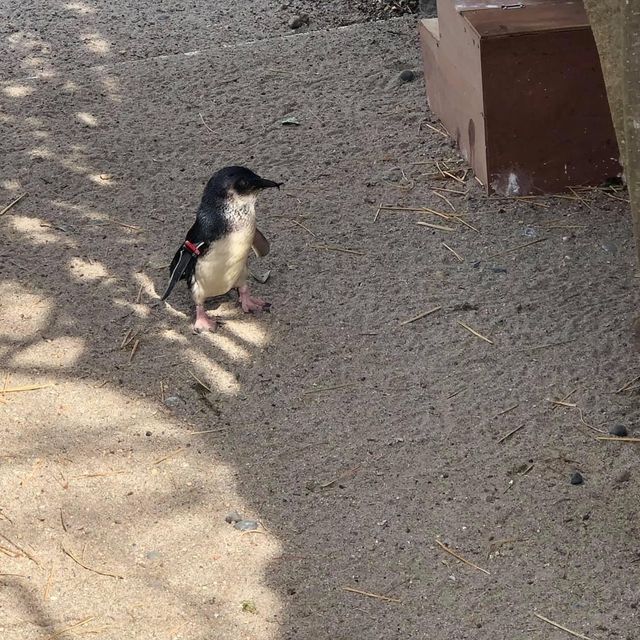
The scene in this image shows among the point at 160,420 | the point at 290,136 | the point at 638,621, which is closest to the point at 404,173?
the point at 290,136

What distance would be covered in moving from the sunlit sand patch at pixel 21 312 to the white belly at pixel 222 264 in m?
0.71

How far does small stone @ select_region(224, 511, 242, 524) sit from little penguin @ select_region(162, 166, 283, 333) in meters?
1.20

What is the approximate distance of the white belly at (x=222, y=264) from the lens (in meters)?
4.75

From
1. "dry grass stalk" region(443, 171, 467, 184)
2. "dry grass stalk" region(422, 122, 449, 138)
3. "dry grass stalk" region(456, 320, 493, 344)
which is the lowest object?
"dry grass stalk" region(456, 320, 493, 344)

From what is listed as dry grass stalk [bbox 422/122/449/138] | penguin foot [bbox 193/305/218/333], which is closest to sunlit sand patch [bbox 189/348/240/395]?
penguin foot [bbox 193/305/218/333]

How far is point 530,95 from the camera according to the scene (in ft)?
17.9

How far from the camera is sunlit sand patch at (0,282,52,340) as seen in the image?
4867 millimetres

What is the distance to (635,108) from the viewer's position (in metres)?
3.46

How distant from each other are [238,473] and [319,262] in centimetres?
154

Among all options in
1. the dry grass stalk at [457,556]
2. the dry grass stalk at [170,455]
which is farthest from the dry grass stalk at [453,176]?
the dry grass stalk at [457,556]

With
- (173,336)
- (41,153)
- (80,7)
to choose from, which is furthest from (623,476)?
(80,7)

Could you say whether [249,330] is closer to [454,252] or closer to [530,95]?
[454,252]

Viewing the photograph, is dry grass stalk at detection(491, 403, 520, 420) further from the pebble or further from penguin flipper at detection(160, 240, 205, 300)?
penguin flipper at detection(160, 240, 205, 300)

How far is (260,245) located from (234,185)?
0.42 m
